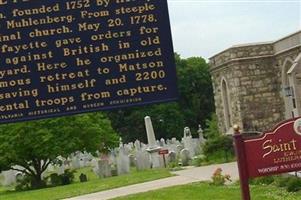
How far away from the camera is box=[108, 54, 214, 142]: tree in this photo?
212 feet

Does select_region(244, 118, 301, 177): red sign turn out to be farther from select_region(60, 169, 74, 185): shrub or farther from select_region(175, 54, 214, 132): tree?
select_region(175, 54, 214, 132): tree

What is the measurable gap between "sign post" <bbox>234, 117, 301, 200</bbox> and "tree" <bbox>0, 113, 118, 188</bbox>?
1729 cm

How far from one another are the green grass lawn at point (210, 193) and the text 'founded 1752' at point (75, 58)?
19.0ft

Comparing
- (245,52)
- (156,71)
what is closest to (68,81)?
(156,71)

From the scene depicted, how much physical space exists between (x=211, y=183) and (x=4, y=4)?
9.51 meters

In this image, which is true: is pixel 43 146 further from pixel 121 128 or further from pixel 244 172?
pixel 121 128

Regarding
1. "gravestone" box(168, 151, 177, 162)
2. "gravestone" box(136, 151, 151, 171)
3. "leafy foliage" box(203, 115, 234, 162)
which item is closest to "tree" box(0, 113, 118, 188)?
"gravestone" box(136, 151, 151, 171)

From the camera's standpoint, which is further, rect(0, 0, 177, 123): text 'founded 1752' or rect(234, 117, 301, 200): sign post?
rect(234, 117, 301, 200): sign post

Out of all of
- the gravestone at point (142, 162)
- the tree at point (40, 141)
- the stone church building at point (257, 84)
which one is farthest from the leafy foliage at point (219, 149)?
the tree at point (40, 141)

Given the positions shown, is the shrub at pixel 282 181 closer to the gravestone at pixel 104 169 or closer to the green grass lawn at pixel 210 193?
the green grass lawn at pixel 210 193

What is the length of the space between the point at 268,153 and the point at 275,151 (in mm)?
98

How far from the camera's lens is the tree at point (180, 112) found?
6450 centimetres

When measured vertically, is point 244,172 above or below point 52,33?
below

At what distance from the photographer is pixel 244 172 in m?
7.28
